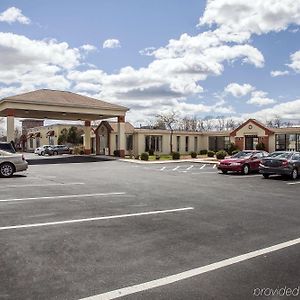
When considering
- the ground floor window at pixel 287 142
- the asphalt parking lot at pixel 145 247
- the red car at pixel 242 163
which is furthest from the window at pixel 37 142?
the asphalt parking lot at pixel 145 247

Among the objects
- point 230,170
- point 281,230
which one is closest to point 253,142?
point 230,170

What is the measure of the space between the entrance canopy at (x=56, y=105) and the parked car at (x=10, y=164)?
15.7m

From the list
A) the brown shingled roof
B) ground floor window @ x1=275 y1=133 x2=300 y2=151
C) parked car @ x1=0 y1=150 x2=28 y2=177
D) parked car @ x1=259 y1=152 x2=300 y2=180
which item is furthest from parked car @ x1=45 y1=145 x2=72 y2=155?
parked car @ x1=259 y1=152 x2=300 y2=180

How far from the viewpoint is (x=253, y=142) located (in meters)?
44.6

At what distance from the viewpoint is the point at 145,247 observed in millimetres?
6434

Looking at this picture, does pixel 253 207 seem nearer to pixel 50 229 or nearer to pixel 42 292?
pixel 50 229

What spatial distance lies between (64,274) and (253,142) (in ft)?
137

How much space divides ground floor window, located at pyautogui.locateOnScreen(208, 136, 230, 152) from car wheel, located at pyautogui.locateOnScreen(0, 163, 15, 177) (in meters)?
37.2

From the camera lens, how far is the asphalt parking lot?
4730mm

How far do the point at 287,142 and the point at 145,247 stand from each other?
39.8 m

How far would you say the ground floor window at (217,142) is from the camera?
52281 mm

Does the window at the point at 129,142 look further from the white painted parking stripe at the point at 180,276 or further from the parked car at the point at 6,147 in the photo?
the white painted parking stripe at the point at 180,276

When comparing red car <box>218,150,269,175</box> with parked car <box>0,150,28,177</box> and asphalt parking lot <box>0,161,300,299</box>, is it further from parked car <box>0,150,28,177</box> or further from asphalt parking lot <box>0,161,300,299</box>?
parked car <box>0,150,28,177</box>

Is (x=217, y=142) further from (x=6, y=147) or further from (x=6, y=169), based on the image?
(x=6, y=169)
